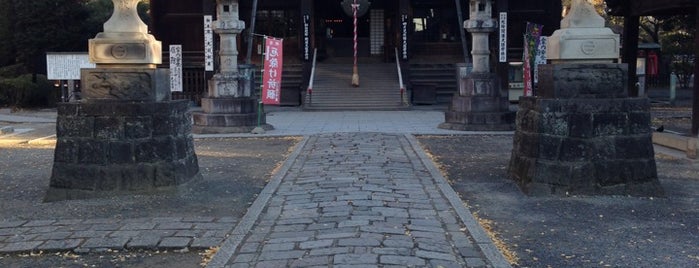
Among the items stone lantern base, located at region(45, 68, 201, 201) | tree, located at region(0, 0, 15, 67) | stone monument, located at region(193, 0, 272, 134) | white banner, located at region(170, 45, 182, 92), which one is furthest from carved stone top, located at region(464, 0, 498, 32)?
tree, located at region(0, 0, 15, 67)

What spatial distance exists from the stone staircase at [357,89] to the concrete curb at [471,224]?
1354 centimetres

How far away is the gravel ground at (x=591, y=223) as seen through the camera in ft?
16.4

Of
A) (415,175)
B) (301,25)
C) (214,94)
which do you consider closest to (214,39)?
(301,25)

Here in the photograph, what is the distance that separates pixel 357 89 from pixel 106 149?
57.8ft

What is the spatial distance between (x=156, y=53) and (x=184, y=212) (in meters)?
2.38

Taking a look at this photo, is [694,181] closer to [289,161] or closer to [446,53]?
[289,161]

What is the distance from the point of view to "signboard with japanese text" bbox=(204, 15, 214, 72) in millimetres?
23703

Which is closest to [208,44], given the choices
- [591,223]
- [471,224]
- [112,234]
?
[112,234]

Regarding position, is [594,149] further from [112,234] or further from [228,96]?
[228,96]

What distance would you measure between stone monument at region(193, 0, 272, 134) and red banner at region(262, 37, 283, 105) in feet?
1.31

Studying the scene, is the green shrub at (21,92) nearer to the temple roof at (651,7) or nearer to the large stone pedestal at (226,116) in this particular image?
the large stone pedestal at (226,116)

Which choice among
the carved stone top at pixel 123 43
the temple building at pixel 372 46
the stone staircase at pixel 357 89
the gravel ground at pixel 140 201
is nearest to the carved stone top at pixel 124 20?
the carved stone top at pixel 123 43

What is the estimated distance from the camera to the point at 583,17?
25.2 ft

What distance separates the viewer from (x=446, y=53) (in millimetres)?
28469
